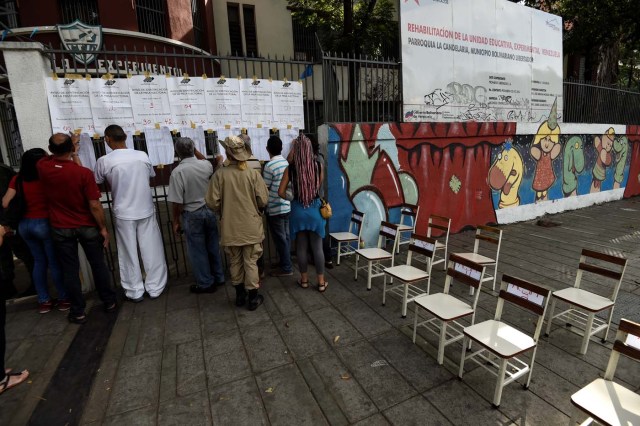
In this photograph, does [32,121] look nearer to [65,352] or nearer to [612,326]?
[65,352]

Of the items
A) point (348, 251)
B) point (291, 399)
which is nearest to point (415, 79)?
point (348, 251)

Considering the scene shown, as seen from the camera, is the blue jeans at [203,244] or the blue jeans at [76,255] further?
the blue jeans at [203,244]

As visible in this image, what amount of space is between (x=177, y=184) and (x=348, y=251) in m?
2.89

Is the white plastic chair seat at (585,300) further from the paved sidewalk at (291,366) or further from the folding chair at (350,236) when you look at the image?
the folding chair at (350,236)

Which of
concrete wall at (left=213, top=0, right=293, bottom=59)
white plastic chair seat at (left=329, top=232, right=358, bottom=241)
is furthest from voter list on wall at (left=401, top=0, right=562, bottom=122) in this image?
concrete wall at (left=213, top=0, right=293, bottom=59)

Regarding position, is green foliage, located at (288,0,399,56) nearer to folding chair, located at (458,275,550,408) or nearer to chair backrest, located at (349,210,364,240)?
chair backrest, located at (349,210,364,240)

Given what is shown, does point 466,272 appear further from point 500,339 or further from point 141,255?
point 141,255

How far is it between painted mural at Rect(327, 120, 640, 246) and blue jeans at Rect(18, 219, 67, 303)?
3.69m

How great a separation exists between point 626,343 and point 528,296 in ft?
2.13

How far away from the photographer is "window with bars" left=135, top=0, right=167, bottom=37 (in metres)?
9.88

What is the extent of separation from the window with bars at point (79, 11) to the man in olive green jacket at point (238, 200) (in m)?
8.61

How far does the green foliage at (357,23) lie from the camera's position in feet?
36.5

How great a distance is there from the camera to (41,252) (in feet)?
13.1

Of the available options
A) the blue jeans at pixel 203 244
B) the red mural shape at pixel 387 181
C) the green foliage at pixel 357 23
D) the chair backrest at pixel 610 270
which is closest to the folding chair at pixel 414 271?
the chair backrest at pixel 610 270
